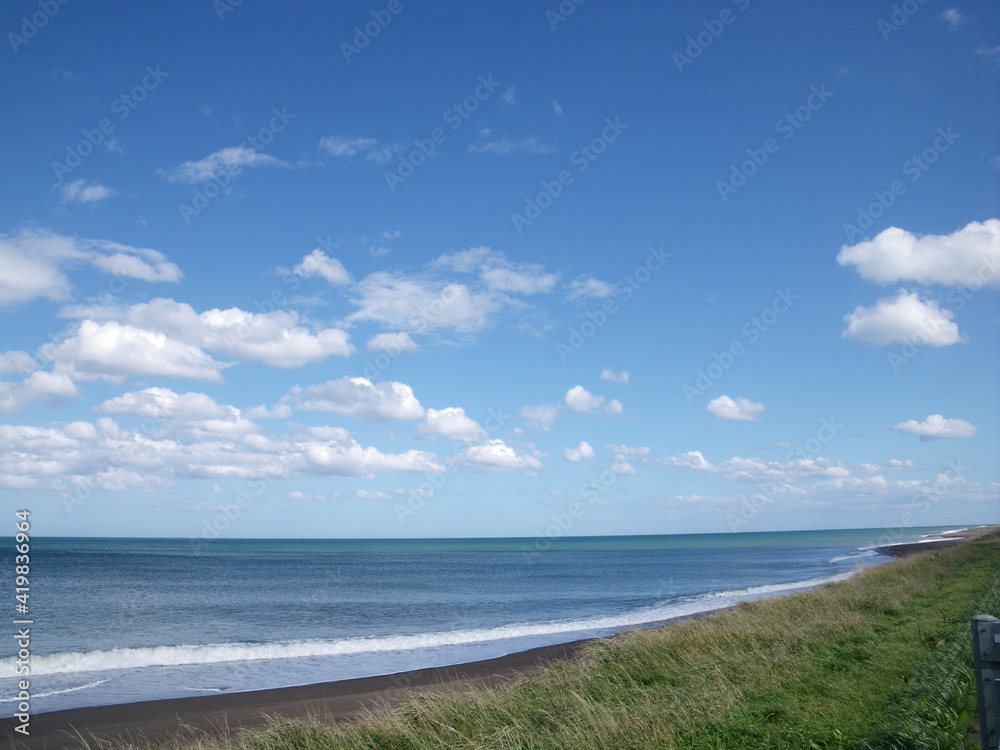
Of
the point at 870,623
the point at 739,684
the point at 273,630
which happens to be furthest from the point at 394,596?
the point at 739,684

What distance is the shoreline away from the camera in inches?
503

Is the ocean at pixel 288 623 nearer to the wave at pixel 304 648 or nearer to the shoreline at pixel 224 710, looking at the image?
the wave at pixel 304 648

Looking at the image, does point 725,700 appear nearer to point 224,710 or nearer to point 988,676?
point 988,676

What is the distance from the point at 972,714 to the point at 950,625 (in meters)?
7.30

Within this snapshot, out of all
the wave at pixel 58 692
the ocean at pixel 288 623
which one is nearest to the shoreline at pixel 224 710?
the ocean at pixel 288 623

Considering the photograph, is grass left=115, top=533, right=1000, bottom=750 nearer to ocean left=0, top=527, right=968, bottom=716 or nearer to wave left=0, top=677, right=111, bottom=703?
wave left=0, top=677, right=111, bottom=703

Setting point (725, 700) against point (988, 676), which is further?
point (725, 700)

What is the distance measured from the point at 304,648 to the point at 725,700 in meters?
19.2

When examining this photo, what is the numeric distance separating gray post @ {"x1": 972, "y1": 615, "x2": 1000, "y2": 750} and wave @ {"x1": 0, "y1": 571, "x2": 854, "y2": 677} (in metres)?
22.2

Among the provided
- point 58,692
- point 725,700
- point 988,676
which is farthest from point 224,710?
point 988,676

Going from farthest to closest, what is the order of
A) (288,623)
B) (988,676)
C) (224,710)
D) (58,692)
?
(288,623)
(58,692)
(224,710)
(988,676)

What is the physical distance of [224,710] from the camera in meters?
14.8

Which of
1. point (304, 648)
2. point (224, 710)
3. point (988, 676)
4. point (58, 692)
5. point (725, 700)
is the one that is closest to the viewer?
point (988, 676)

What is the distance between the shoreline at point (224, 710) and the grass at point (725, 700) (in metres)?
1.53
